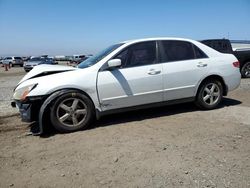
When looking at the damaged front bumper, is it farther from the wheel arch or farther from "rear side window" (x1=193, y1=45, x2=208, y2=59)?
"rear side window" (x1=193, y1=45, x2=208, y2=59)

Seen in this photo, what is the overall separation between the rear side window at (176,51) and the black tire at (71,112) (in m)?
1.87

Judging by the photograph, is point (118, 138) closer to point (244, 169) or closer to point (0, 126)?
point (244, 169)

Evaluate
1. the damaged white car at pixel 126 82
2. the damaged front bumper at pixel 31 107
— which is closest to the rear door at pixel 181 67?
the damaged white car at pixel 126 82

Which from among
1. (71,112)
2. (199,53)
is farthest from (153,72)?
(71,112)

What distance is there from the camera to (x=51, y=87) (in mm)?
5766

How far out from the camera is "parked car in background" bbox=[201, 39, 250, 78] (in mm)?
14508

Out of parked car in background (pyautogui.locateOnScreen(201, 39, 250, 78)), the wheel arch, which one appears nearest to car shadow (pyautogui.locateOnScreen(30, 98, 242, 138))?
the wheel arch

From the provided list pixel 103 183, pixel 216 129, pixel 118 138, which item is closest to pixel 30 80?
pixel 118 138

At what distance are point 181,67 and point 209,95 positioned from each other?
1.03m

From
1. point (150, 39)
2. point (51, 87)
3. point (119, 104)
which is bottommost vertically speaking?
point (119, 104)

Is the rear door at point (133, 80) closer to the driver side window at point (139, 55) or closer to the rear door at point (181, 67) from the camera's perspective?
the driver side window at point (139, 55)

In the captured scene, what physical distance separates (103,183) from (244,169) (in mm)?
1705

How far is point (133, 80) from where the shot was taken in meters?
6.23

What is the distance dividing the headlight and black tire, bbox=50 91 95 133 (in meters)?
0.52
